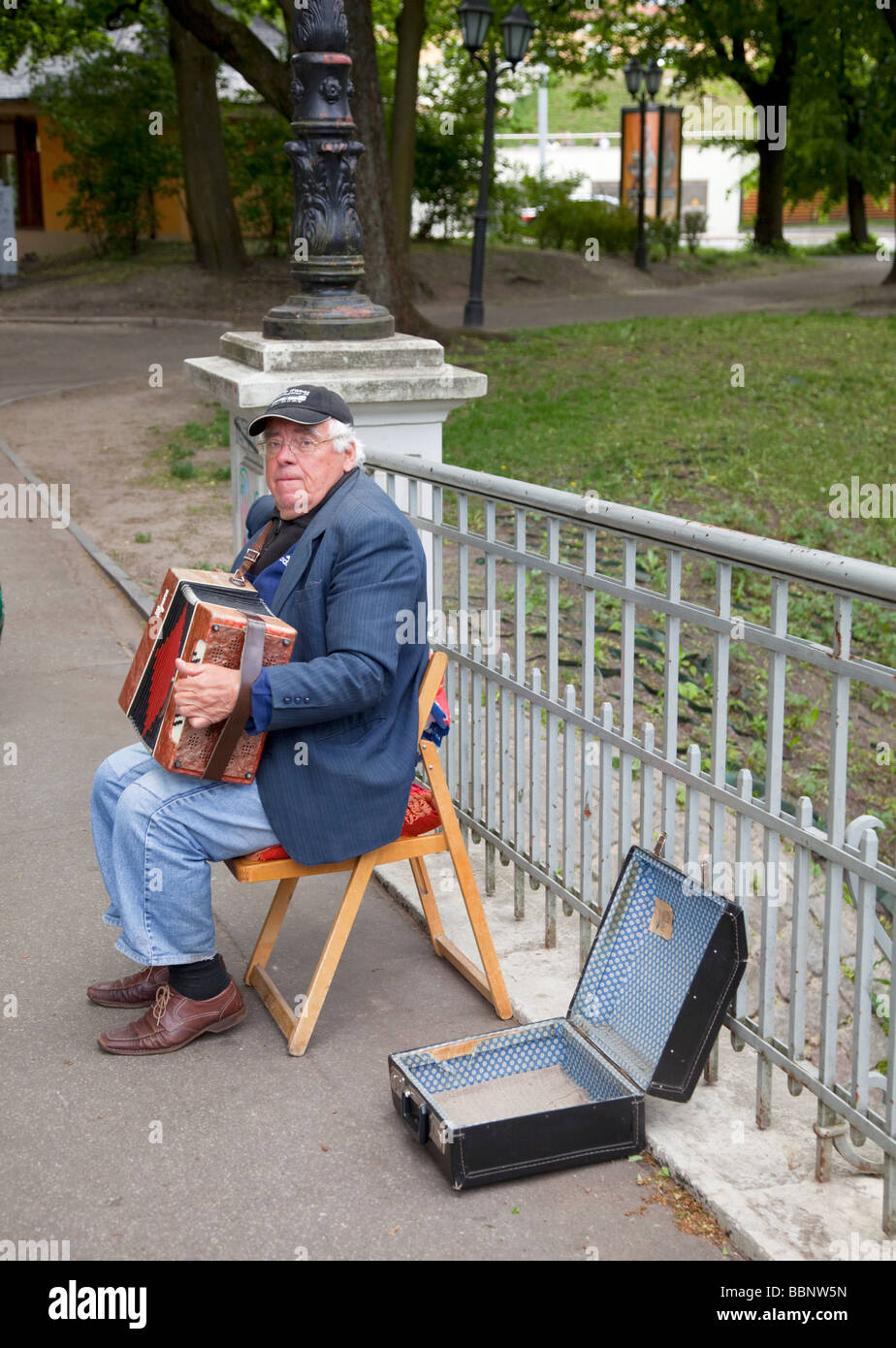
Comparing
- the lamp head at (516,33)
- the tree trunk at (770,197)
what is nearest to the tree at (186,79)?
the lamp head at (516,33)

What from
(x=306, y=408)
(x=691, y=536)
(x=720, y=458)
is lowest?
(x=720, y=458)

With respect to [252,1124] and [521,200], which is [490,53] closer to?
[521,200]

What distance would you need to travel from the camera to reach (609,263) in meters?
31.8

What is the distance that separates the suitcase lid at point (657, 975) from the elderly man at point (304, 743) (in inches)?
23.9

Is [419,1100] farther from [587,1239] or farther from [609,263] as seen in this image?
[609,263]

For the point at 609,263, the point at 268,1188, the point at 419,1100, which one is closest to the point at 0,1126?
the point at 268,1188

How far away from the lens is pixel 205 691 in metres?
3.45

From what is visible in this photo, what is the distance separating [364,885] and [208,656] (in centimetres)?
75

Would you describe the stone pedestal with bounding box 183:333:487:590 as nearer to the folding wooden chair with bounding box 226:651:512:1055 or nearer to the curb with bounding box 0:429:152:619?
the folding wooden chair with bounding box 226:651:512:1055

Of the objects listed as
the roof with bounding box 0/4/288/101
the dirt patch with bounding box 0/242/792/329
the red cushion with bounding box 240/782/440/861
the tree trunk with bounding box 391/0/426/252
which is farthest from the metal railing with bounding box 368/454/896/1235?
the roof with bounding box 0/4/288/101

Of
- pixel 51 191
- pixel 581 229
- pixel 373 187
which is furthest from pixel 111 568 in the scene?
pixel 51 191

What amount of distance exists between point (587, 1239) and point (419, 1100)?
1.56ft

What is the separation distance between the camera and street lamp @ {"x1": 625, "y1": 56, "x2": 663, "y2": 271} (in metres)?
31.5

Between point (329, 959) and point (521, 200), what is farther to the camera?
point (521, 200)
